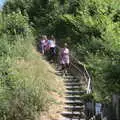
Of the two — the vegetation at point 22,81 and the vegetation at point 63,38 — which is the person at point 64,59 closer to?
the vegetation at point 22,81

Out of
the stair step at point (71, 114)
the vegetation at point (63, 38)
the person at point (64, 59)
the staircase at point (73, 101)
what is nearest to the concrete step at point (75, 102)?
the staircase at point (73, 101)

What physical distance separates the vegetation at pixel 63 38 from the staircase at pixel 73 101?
113 cm

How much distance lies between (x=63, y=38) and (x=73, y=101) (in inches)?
731

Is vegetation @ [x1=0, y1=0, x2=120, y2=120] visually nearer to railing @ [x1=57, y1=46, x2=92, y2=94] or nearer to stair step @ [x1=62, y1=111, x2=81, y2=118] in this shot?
railing @ [x1=57, y1=46, x2=92, y2=94]

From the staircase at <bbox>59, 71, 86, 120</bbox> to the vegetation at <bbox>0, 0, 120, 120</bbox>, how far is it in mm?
1127

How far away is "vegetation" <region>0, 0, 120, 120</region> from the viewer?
77.8ft

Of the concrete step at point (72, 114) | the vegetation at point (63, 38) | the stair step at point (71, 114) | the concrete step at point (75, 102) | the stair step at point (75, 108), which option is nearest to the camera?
the vegetation at point (63, 38)

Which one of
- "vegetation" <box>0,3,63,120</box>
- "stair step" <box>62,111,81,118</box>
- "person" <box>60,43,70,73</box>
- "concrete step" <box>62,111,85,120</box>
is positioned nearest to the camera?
"vegetation" <box>0,3,63,120</box>

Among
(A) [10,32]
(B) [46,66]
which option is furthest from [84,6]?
(B) [46,66]

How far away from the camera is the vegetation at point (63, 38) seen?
77.8 feet

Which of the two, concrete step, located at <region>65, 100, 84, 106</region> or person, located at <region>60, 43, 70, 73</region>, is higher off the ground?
person, located at <region>60, 43, 70, 73</region>

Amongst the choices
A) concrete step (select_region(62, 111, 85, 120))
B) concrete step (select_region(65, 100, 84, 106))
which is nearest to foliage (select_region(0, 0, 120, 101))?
concrete step (select_region(65, 100, 84, 106))

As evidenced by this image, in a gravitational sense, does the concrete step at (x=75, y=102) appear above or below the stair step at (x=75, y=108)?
above

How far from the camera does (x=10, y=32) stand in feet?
123
